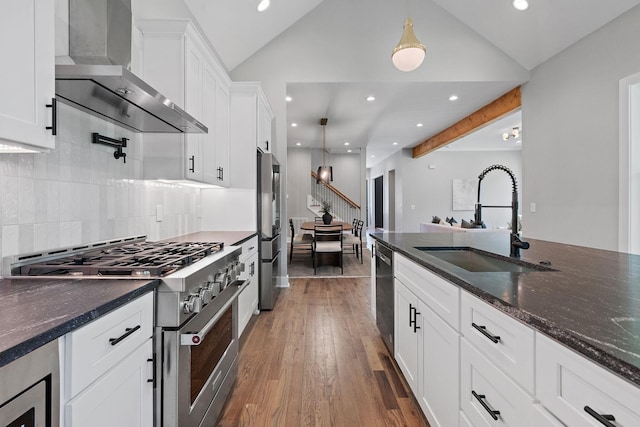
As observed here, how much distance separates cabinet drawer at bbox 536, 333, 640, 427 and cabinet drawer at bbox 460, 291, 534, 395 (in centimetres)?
4

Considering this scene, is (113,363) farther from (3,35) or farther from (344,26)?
(344,26)

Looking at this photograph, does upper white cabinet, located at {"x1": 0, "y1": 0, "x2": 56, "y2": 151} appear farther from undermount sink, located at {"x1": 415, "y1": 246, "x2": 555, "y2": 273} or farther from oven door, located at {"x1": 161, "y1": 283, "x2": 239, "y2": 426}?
undermount sink, located at {"x1": 415, "y1": 246, "x2": 555, "y2": 273}

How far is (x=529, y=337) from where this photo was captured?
823mm

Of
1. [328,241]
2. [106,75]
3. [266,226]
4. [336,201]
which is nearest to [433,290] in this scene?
[106,75]

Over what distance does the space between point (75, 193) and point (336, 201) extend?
26.6 ft

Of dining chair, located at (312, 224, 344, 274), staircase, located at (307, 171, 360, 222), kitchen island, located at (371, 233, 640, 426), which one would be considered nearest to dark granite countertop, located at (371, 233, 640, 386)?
kitchen island, located at (371, 233, 640, 426)

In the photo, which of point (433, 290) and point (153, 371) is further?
point (433, 290)

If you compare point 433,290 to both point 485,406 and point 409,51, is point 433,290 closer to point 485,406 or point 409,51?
point 485,406

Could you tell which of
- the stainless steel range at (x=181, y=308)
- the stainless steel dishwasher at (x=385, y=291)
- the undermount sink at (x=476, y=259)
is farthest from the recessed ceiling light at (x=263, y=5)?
the undermount sink at (x=476, y=259)

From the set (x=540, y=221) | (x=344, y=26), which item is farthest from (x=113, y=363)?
(x=540, y=221)

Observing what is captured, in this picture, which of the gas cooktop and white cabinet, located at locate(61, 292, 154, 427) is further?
the gas cooktop

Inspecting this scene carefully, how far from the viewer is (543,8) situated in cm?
351

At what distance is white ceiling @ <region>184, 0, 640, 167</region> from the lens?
11.0ft

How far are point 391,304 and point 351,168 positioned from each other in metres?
8.71
